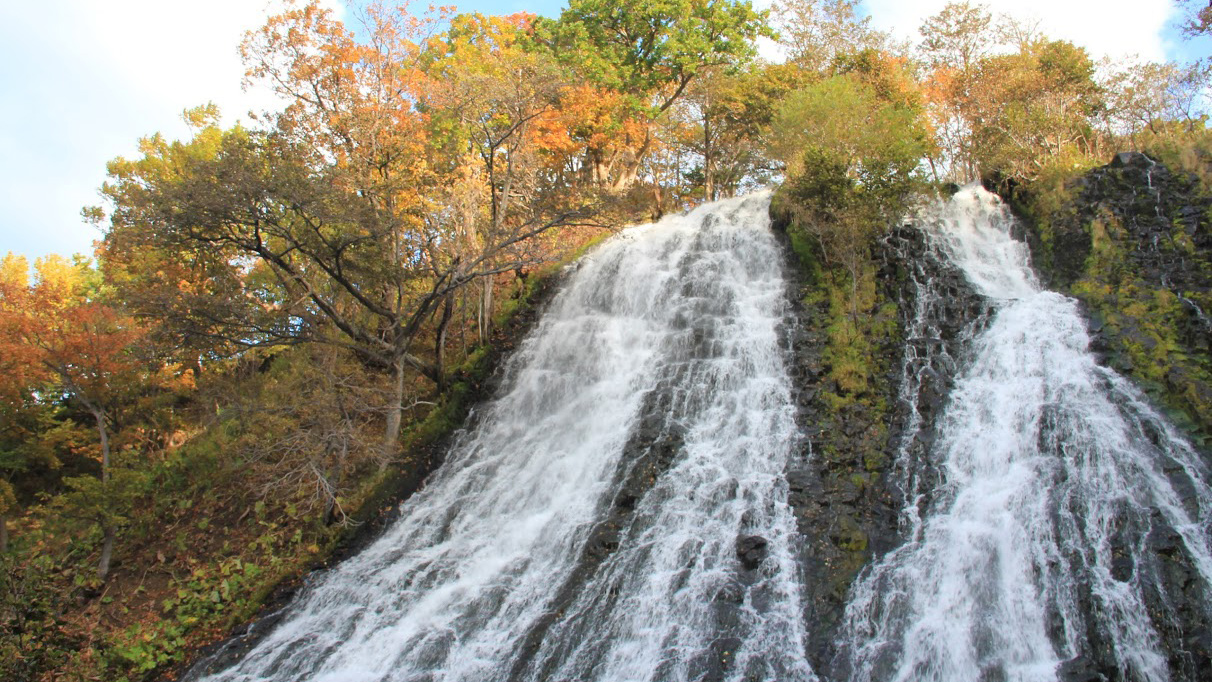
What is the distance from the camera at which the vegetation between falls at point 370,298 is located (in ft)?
36.3

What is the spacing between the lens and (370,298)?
15727mm

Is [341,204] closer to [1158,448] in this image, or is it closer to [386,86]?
[386,86]

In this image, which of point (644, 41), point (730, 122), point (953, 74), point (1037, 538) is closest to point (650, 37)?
point (644, 41)

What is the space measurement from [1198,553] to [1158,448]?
1.88 metres

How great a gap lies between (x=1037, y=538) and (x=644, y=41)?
2115 centimetres

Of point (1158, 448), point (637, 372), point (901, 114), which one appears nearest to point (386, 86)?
point (637, 372)

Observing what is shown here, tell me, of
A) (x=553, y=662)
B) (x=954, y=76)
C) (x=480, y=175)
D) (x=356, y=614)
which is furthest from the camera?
(x=954, y=76)

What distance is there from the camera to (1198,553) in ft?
25.7

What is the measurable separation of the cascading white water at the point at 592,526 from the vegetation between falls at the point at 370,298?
3.42 feet

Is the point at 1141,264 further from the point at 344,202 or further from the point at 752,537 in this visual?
the point at 344,202

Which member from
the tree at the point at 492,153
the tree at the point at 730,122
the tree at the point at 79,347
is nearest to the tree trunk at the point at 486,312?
the tree at the point at 492,153

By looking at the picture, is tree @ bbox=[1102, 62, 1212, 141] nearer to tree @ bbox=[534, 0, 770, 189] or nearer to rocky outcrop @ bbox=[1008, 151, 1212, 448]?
rocky outcrop @ bbox=[1008, 151, 1212, 448]

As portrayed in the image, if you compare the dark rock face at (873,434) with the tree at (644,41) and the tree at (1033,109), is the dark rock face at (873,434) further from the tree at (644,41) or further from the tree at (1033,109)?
the tree at (644,41)

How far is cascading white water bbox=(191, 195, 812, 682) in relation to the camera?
8.59 meters
